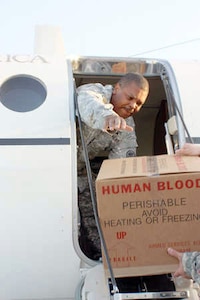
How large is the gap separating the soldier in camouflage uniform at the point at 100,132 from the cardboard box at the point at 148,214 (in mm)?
809

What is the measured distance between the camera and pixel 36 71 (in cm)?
352

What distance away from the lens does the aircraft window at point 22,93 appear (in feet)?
10.9

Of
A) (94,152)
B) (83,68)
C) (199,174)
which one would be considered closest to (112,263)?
(199,174)

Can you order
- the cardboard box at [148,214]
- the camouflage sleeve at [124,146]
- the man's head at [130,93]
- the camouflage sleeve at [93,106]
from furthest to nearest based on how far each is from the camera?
the camouflage sleeve at [124,146], the man's head at [130,93], the camouflage sleeve at [93,106], the cardboard box at [148,214]

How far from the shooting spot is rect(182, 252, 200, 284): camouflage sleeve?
2.22 m

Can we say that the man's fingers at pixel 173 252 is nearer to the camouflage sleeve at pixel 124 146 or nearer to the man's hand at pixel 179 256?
the man's hand at pixel 179 256

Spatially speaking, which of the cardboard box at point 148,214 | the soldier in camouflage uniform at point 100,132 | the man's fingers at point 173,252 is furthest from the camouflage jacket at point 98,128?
the man's fingers at point 173,252

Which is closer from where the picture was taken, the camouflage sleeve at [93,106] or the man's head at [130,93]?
the camouflage sleeve at [93,106]

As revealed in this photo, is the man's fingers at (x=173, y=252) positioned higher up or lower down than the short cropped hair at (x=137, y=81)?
lower down

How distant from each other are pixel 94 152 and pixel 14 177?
76 centimetres

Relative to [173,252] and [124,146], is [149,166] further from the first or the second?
[124,146]

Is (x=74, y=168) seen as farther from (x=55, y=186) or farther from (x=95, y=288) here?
(x=95, y=288)

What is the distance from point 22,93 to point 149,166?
1425 millimetres

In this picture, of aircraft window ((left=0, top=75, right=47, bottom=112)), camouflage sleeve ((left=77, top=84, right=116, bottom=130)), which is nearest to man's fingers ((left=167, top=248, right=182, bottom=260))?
camouflage sleeve ((left=77, top=84, right=116, bottom=130))
